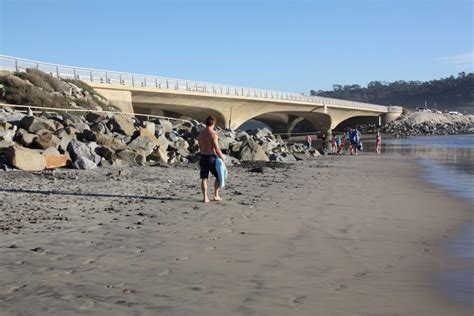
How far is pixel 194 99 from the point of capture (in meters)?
46.0

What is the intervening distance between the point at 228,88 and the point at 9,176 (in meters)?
39.8

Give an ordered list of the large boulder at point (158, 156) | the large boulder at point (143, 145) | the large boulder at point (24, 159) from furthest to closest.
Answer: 1. the large boulder at point (158, 156)
2. the large boulder at point (143, 145)
3. the large boulder at point (24, 159)

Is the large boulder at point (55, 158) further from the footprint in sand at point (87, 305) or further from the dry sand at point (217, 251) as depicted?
the footprint in sand at point (87, 305)

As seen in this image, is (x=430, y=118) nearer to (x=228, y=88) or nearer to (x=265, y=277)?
(x=228, y=88)

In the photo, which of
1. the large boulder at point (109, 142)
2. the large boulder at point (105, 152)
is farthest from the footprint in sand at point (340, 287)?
the large boulder at point (109, 142)

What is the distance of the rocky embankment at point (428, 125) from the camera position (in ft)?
284

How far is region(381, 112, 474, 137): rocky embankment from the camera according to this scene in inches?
3403

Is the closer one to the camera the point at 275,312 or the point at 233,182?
the point at 275,312

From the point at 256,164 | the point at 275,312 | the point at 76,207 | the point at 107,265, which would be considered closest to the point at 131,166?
the point at 256,164

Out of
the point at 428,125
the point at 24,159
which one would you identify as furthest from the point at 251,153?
the point at 428,125

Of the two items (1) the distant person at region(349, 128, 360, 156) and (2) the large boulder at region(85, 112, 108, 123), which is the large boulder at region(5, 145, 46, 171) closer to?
(2) the large boulder at region(85, 112, 108, 123)

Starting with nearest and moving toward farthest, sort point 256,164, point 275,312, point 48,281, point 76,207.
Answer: point 275,312 → point 48,281 → point 76,207 → point 256,164

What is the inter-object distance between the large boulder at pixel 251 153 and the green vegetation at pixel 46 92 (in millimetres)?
12741

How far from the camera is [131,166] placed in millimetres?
15602
